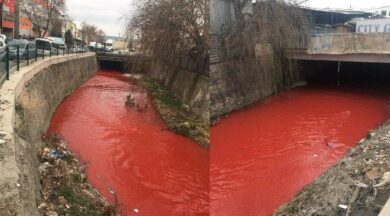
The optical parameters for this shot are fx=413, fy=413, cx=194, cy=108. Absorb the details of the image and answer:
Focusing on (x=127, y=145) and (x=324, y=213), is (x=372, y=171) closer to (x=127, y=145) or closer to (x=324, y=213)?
(x=324, y=213)

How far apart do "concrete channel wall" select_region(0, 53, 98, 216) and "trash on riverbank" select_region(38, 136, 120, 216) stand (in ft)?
0.74

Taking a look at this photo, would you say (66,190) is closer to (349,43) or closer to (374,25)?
(349,43)

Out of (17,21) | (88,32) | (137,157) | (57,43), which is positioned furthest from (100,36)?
(137,157)

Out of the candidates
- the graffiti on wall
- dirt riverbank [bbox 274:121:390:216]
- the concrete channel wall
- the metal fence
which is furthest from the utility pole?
dirt riverbank [bbox 274:121:390:216]

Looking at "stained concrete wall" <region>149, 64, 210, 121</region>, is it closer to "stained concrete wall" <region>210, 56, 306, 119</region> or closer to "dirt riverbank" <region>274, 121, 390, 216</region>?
"stained concrete wall" <region>210, 56, 306, 119</region>

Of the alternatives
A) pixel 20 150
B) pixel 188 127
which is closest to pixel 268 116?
pixel 188 127

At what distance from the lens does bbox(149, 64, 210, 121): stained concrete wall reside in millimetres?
13602

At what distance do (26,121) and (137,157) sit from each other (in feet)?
9.93

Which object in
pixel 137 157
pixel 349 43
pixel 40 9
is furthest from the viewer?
pixel 40 9

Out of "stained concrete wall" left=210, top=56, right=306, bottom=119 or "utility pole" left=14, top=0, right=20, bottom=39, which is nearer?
"stained concrete wall" left=210, top=56, right=306, bottom=119

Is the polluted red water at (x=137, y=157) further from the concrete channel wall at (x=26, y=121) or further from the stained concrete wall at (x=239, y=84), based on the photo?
the stained concrete wall at (x=239, y=84)

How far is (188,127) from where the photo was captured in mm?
12703

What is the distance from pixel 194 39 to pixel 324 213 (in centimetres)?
935

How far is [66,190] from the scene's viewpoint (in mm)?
6988
